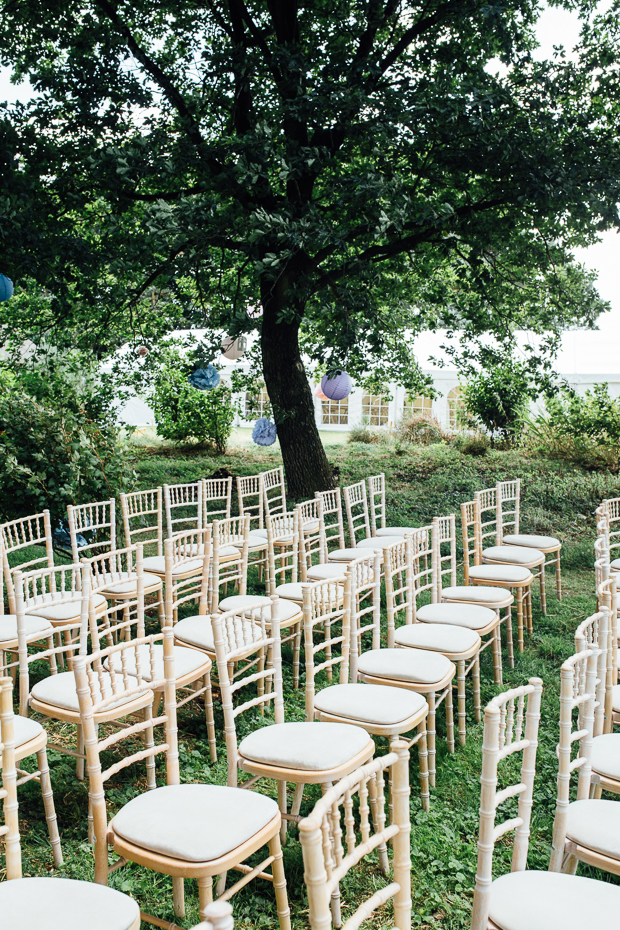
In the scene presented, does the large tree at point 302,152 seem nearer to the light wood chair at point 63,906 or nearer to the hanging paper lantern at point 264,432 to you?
the hanging paper lantern at point 264,432

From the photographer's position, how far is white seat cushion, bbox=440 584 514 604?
4.40 metres

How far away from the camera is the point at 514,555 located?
567cm

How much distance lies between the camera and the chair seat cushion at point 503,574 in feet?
16.4

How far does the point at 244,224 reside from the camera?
6.51m

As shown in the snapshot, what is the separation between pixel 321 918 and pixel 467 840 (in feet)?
6.16

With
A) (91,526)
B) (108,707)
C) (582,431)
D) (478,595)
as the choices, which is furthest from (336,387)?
(108,707)

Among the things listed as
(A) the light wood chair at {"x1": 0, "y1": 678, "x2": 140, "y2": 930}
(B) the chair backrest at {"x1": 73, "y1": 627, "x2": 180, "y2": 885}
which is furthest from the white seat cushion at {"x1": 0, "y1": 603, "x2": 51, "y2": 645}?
(A) the light wood chair at {"x1": 0, "y1": 678, "x2": 140, "y2": 930}

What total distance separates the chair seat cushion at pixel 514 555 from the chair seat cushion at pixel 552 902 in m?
3.88

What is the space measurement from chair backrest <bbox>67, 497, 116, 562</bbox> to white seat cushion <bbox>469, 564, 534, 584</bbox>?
2.62m

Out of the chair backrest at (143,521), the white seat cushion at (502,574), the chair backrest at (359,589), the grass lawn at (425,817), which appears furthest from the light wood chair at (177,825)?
the white seat cushion at (502,574)

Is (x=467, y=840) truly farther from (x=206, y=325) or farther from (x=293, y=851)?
(x=206, y=325)

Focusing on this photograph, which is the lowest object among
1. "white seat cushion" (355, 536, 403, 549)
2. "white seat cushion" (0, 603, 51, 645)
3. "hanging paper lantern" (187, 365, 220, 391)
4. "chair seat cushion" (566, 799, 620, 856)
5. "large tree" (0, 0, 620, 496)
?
"chair seat cushion" (566, 799, 620, 856)

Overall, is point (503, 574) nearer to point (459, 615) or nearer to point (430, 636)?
point (459, 615)

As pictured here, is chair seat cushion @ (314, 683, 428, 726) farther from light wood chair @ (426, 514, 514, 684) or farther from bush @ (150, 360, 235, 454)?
bush @ (150, 360, 235, 454)
